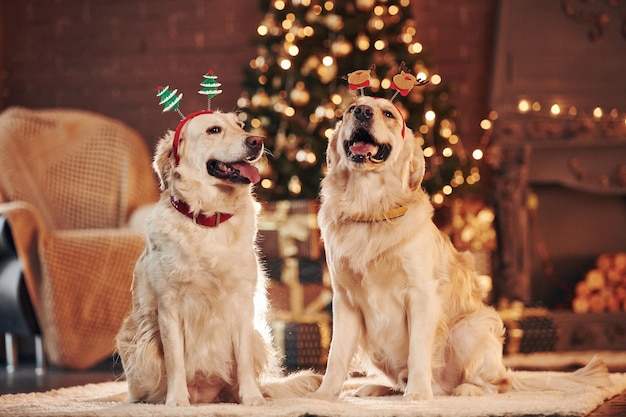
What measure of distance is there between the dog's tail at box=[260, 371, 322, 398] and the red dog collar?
54 centimetres

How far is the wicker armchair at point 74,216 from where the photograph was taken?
4.38m

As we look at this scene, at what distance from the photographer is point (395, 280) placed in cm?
293

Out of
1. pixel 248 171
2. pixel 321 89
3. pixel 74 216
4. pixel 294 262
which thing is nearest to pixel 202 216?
pixel 248 171

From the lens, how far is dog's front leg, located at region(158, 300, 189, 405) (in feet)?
9.05

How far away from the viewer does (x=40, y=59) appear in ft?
19.7

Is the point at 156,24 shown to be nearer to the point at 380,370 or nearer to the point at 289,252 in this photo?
the point at 289,252

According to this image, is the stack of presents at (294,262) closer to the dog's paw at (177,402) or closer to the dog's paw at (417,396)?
the dog's paw at (417,396)

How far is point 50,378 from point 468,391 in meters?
2.01

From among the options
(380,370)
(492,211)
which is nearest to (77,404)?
(380,370)

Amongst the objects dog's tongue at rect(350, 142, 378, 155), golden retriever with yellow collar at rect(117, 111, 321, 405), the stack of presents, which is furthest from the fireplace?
golden retriever with yellow collar at rect(117, 111, 321, 405)

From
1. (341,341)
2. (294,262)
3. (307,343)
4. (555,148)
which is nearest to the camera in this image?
(341,341)

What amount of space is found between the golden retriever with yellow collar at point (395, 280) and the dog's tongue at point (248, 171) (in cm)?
31

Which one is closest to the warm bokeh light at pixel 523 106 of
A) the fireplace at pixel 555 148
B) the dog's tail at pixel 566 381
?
the fireplace at pixel 555 148

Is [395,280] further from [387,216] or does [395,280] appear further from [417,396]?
[417,396]
